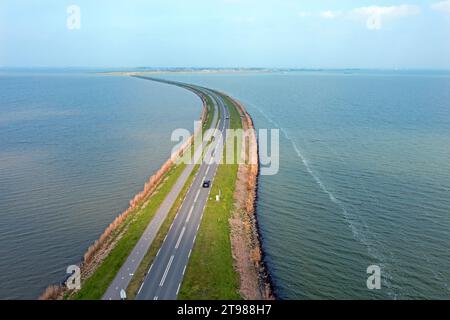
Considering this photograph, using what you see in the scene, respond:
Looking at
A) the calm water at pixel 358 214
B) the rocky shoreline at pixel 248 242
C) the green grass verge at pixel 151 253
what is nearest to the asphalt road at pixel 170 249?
the green grass verge at pixel 151 253

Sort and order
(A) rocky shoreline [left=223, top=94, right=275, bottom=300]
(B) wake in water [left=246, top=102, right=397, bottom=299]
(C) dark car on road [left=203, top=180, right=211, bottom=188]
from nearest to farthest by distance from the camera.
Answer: (A) rocky shoreline [left=223, top=94, right=275, bottom=300] < (B) wake in water [left=246, top=102, right=397, bottom=299] < (C) dark car on road [left=203, top=180, right=211, bottom=188]

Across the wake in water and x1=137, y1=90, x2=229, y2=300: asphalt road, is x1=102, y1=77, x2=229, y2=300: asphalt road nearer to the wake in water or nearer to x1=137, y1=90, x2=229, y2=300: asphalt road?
x1=137, y1=90, x2=229, y2=300: asphalt road

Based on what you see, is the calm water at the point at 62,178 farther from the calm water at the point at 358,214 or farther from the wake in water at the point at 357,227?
the wake in water at the point at 357,227

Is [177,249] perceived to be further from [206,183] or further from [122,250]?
→ [206,183]

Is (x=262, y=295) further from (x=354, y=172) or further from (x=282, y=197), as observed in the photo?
(x=354, y=172)

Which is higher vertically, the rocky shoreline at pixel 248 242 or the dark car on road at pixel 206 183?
the dark car on road at pixel 206 183

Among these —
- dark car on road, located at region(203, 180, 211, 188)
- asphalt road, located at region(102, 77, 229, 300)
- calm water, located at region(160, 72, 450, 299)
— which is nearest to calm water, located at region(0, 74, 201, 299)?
asphalt road, located at region(102, 77, 229, 300)
